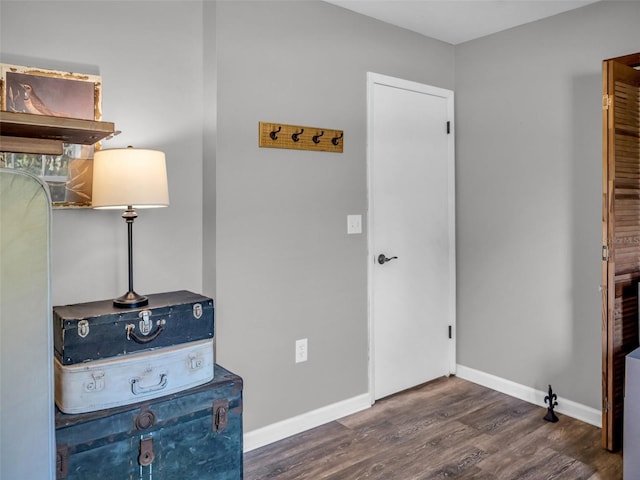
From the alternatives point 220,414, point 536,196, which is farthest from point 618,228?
point 220,414

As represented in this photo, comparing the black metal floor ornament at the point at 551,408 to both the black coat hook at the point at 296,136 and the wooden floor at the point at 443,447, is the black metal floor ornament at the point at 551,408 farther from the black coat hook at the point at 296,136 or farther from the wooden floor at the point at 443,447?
the black coat hook at the point at 296,136

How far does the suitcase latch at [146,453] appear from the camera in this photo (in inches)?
66.8

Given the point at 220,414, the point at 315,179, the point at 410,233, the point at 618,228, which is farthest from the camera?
the point at 410,233

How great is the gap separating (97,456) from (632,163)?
2702 millimetres

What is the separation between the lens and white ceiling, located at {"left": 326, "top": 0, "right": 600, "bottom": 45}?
110 inches

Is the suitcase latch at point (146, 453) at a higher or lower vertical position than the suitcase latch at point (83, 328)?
lower

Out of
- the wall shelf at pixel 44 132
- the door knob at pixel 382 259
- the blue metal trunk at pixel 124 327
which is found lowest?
the blue metal trunk at pixel 124 327

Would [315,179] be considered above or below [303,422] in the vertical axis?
above

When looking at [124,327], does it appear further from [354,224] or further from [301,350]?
[354,224]

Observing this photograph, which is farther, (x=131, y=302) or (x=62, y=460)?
(x=131, y=302)

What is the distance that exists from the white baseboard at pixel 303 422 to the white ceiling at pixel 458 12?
232cm

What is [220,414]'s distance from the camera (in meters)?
1.88

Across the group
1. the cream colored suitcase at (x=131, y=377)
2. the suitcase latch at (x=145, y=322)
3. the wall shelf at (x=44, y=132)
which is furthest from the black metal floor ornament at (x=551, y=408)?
the wall shelf at (x=44, y=132)

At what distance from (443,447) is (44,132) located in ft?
7.58
